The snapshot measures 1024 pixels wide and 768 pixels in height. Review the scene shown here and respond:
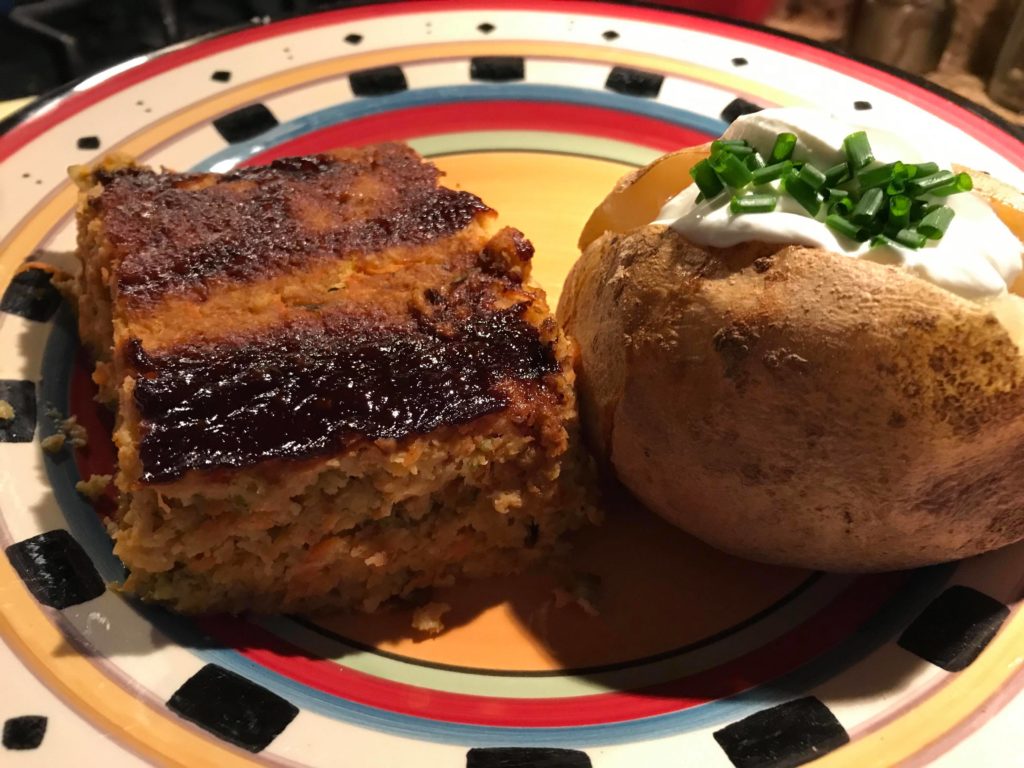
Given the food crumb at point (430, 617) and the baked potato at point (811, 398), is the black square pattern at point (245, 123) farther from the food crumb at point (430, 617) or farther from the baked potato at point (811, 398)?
the food crumb at point (430, 617)

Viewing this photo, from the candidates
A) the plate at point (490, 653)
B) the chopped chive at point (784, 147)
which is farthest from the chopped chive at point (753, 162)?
→ the plate at point (490, 653)

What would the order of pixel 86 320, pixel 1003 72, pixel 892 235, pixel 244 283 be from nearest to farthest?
1. pixel 892 235
2. pixel 244 283
3. pixel 86 320
4. pixel 1003 72

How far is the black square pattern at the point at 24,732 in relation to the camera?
4.87ft

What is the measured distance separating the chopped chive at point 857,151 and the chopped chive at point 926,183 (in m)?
0.08

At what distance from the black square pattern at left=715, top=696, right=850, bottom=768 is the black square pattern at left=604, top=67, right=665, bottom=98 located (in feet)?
6.86

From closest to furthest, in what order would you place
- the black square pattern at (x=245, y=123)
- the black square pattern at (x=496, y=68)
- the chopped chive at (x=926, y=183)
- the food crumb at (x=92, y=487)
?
the chopped chive at (x=926, y=183) < the food crumb at (x=92, y=487) < the black square pattern at (x=245, y=123) < the black square pattern at (x=496, y=68)

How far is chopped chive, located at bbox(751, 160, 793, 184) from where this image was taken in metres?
1.59

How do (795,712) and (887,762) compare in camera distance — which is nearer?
(887,762)

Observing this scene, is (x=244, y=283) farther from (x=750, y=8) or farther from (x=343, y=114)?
(x=750, y=8)

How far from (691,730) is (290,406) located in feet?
3.00

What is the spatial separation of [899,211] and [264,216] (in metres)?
1.30

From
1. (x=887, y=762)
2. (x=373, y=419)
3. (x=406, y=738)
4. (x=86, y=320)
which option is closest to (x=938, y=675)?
(x=887, y=762)

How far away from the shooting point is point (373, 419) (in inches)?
65.9

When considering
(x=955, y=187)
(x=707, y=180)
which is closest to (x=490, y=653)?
(x=707, y=180)
